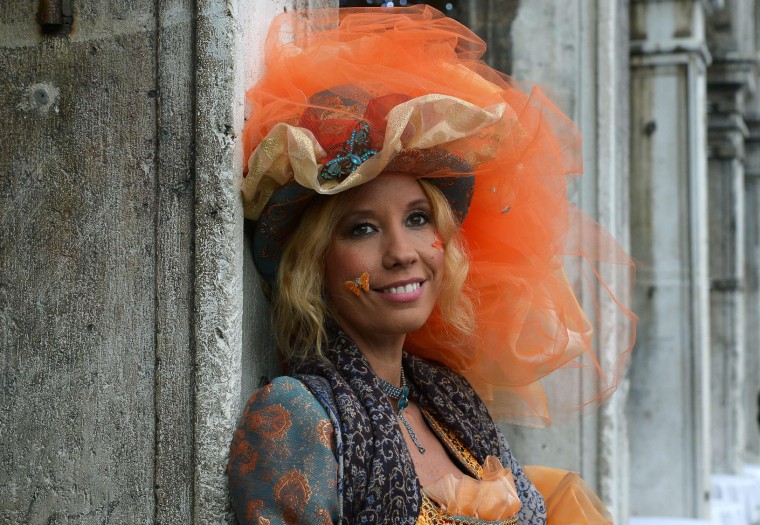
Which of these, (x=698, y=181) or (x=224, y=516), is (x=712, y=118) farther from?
(x=224, y=516)

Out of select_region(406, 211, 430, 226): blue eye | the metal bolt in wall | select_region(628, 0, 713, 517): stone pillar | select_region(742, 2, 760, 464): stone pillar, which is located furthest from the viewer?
select_region(742, 2, 760, 464): stone pillar

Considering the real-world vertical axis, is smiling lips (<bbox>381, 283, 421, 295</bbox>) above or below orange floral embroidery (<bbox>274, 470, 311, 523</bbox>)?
above

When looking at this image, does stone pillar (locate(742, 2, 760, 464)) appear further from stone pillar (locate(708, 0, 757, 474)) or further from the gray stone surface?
the gray stone surface

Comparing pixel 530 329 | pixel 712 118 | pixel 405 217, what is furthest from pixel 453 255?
pixel 712 118

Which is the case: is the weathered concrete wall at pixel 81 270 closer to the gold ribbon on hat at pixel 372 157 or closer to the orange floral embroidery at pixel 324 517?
the gold ribbon on hat at pixel 372 157

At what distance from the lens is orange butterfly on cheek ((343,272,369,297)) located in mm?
2002

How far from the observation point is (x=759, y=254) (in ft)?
29.3

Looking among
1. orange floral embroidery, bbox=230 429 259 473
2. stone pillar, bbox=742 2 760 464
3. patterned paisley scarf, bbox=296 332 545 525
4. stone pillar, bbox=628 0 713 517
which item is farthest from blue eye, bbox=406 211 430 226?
stone pillar, bbox=742 2 760 464

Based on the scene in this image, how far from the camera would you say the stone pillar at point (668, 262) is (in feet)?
16.7

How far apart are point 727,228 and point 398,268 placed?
5722mm

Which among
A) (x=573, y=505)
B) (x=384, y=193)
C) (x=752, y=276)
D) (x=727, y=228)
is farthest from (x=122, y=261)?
(x=752, y=276)

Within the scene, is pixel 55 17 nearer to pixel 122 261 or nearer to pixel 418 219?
pixel 122 261

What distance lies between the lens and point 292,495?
1.74 meters

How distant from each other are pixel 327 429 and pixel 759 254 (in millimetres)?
7983
